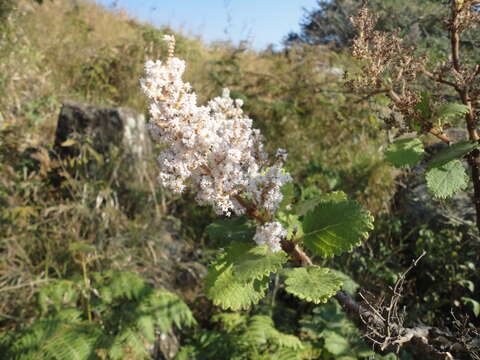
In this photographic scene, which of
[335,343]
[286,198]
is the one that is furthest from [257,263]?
[335,343]

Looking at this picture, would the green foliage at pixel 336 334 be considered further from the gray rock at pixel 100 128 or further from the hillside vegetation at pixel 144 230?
the gray rock at pixel 100 128

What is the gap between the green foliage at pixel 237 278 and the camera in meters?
0.97

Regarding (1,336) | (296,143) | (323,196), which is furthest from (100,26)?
(323,196)

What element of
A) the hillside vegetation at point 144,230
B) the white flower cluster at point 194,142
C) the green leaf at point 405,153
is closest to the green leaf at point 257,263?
the white flower cluster at point 194,142

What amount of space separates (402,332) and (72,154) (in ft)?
14.0

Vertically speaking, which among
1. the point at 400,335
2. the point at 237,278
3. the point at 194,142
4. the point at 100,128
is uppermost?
the point at 100,128

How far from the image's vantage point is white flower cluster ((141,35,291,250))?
988mm

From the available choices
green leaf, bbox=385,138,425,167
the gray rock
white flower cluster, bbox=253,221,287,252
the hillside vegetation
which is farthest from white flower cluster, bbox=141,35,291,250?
the gray rock

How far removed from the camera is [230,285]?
1104 mm

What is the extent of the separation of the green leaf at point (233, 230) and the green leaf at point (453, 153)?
0.55m

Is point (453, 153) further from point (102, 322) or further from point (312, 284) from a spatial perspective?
point (102, 322)

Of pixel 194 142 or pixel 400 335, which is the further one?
pixel 194 142

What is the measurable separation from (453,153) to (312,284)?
49 centimetres

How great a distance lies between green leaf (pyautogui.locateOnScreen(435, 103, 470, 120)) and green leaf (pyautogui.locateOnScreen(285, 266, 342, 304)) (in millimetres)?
517
